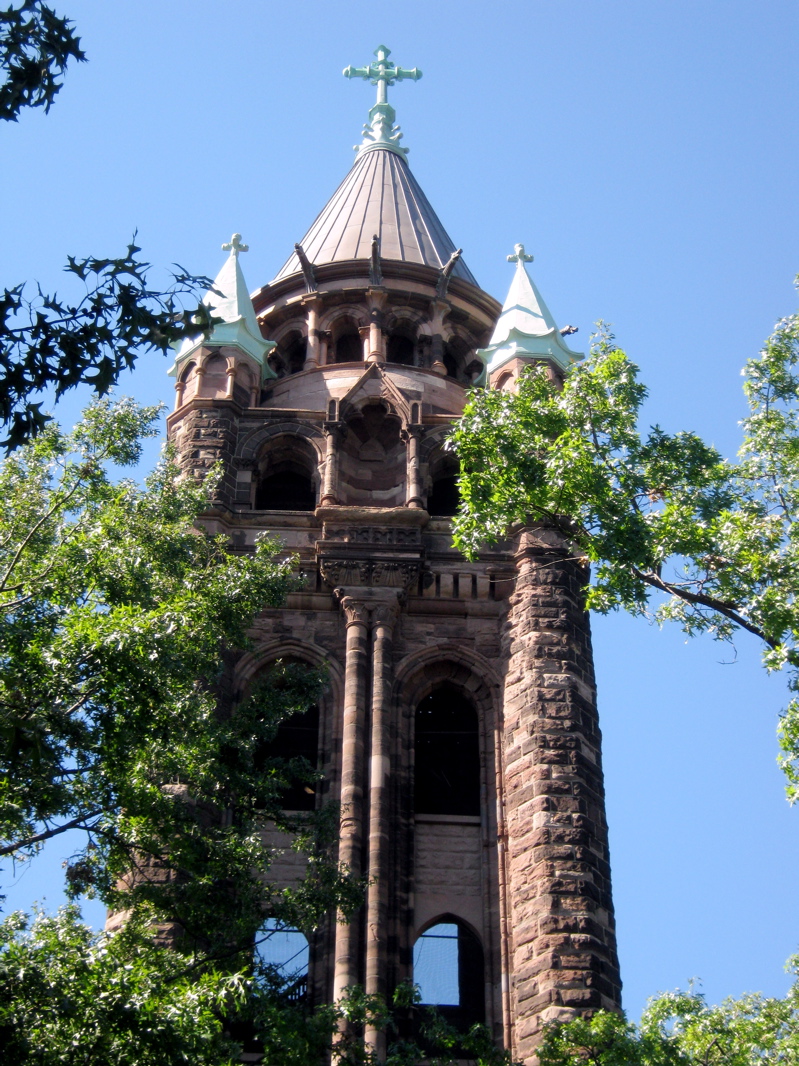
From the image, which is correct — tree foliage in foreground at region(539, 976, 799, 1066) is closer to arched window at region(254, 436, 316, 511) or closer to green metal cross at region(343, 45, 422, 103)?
arched window at region(254, 436, 316, 511)

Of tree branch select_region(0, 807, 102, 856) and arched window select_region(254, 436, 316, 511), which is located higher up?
arched window select_region(254, 436, 316, 511)

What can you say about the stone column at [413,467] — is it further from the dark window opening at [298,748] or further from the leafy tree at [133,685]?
the leafy tree at [133,685]

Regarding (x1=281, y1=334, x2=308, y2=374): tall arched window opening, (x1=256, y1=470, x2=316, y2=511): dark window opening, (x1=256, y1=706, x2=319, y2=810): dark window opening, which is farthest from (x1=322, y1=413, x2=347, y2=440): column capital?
(x1=256, y1=706, x2=319, y2=810): dark window opening

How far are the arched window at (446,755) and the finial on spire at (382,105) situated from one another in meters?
19.0

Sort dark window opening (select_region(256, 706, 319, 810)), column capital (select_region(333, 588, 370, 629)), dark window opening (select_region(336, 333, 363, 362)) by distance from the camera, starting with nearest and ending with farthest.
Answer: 1. dark window opening (select_region(256, 706, 319, 810))
2. column capital (select_region(333, 588, 370, 629))
3. dark window opening (select_region(336, 333, 363, 362))

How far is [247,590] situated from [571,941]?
23.3ft

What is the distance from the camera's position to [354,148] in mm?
44344

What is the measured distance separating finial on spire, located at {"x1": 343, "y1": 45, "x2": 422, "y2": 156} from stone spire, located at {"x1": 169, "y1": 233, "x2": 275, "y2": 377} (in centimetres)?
904

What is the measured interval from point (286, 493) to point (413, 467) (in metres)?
2.71

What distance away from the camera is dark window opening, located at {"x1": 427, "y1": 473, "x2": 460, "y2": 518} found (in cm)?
3222

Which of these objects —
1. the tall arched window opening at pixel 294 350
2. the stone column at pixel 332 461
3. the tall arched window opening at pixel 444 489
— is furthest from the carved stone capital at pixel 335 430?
the tall arched window opening at pixel 294 350

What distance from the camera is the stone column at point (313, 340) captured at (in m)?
34.7

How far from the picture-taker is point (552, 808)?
2547 centimetres

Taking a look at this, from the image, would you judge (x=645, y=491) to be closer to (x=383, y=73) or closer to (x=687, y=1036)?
(x=687, y=1036)
